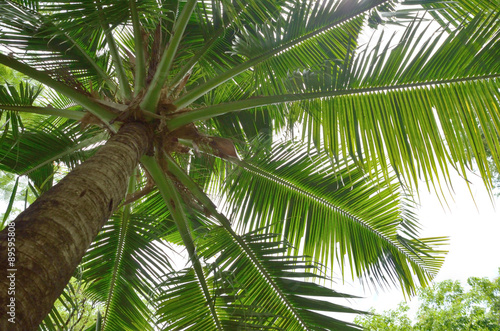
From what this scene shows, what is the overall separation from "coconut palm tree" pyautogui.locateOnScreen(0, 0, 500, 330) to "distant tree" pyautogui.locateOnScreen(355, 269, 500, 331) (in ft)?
28.3

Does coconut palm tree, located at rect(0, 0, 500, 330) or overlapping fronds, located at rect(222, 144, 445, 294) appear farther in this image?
overlapping fronds, located at rect(222, 144, 445, 294)

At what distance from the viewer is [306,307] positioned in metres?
2.63

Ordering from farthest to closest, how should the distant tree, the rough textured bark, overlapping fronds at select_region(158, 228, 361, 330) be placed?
the distant tree, overlapping fronds at select_region(158, 228, 361, 330), the rough textured bark

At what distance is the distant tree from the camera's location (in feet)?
35.5

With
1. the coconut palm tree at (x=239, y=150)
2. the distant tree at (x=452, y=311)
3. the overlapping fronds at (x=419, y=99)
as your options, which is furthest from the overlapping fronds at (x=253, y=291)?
the distant tree at (x=452, y=311)

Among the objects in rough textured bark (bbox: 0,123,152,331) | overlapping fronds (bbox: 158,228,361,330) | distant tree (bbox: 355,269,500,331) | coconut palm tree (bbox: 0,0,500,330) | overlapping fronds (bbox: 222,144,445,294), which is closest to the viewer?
rough textured bark (bbox: 0,123,152,331)

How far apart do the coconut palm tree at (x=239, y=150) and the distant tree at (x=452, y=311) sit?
862 centimetres

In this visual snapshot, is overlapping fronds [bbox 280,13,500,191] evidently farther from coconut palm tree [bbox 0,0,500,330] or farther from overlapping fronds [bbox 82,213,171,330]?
overlapping fronds [bbox 82,213,171,330]

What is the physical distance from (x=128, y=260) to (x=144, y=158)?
123 cm

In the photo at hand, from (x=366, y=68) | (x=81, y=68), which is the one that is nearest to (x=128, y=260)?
(x=81, y=68)

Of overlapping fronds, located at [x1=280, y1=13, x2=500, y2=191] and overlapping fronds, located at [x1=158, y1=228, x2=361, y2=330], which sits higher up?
overlapping fronds, located at [x1=280, y1=13, x2=500, y2=191]

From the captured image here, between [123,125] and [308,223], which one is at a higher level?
[123,125]

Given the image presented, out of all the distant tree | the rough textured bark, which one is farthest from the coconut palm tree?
the distant tree

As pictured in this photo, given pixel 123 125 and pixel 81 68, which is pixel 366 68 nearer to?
pixel 123 125
